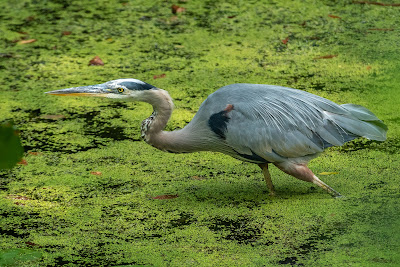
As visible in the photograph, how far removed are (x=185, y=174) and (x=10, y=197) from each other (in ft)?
3.12

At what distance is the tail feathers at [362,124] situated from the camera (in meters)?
3.02

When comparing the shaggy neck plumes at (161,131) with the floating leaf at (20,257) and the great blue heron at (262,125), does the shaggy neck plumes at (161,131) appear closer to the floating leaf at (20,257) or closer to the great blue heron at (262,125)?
the great blue heron at (262,125)

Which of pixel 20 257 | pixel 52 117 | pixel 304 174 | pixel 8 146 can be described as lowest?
pixel 52 117

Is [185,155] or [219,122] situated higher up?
[219,122]

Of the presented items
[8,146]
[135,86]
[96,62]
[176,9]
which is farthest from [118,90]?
[176,9]

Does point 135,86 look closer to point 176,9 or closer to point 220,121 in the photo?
point 220,121

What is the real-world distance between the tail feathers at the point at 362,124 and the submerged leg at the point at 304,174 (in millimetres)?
290

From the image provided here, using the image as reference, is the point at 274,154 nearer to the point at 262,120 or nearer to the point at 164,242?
the point at 262,120

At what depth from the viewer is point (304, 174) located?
294 centimetres

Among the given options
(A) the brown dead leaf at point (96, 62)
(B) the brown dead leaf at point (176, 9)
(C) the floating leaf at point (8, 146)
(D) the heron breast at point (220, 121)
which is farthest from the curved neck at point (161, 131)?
(B) the brown dead leaf at point (176, 9)

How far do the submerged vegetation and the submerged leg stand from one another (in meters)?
0.07

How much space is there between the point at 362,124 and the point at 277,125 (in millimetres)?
449

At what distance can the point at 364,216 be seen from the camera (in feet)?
9.15

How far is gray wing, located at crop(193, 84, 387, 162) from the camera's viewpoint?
2.95 m
